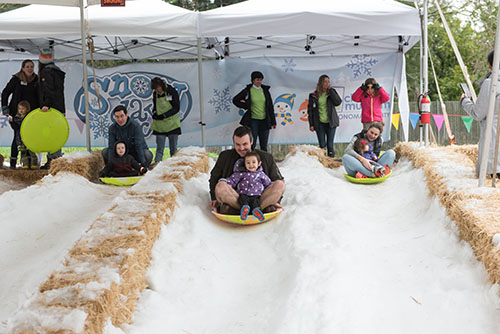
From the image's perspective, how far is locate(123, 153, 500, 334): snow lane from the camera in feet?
9.21

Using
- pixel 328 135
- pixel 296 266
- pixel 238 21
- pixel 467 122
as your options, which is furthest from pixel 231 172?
pixel 467 122

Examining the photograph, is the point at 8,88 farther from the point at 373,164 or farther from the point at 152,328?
the point at 152,328

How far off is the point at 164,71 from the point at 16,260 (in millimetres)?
7078

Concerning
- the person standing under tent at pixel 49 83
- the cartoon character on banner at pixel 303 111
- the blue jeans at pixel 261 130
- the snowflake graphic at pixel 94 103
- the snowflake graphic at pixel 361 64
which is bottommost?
the blue jeans at pixel 261 130

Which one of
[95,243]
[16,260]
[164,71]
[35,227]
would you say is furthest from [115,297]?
[164,71]

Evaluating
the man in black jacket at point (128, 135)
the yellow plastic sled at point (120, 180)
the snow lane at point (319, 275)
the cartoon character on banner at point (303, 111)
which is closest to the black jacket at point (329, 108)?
the cartoon character on banner at point (303, 111)

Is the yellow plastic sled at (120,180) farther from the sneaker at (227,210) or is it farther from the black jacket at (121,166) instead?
the sneaker at (227,210)

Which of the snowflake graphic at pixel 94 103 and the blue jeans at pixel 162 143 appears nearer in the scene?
the blue jeans at pixel 162 143

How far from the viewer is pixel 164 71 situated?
34.6ft

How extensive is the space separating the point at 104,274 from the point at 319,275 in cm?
135

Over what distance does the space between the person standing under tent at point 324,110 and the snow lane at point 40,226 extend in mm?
3921

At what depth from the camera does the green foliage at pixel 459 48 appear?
19016mm

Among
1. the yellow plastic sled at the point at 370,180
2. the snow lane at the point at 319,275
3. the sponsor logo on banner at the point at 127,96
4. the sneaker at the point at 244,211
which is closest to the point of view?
the snow lane at the point at 319,275

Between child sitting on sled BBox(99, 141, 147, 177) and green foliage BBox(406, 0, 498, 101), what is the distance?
1459 cm
